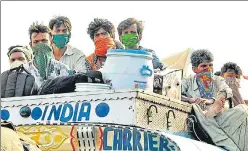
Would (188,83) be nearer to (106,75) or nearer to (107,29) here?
Result: (107,29)

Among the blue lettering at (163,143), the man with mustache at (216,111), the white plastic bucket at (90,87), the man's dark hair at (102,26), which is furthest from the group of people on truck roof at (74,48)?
the blue lettering at (163,143)

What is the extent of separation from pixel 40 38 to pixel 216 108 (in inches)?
87.0

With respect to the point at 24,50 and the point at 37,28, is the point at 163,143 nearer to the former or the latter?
the point at 24,50

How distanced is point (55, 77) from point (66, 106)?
86 cm

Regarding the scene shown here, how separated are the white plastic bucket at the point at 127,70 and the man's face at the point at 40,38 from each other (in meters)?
1.76

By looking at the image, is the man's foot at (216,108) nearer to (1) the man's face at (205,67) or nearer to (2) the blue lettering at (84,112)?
(1) the man's face at (205,67)

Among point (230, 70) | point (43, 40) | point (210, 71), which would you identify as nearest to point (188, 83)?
point (210, 71)

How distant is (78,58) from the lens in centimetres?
846

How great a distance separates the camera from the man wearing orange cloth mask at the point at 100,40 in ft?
26.9

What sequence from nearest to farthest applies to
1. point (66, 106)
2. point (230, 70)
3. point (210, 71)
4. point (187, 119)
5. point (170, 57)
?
point (66, 106)
point (187, 119)
point (210, 71)
point (230, 70)
point (170, 57)

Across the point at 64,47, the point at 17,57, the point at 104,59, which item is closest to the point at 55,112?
the point at 17,57

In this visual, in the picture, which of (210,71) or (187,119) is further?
(210,71)

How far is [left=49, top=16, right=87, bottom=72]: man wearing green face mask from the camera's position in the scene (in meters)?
8.33

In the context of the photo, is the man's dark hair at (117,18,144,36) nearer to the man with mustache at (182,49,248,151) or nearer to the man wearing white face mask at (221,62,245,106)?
the man with mustache at (182,49,248,151)
